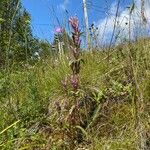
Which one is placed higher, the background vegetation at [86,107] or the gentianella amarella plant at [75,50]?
the gentianella amarella plant at [75,50]

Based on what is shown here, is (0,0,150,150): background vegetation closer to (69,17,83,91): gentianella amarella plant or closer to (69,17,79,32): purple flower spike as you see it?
(69,17,83,91): gentianella amarella plant

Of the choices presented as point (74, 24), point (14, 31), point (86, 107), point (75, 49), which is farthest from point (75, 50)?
point (14, 31)

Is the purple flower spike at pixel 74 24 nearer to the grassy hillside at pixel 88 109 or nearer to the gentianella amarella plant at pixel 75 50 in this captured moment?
the gentianella amarella plant at pixel 75 50

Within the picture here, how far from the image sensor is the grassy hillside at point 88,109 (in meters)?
3.87

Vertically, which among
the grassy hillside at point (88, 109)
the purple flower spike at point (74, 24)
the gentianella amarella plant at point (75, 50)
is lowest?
the grassy hillside at point (88, 109)

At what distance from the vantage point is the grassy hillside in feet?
12.7

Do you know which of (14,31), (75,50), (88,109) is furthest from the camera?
(14,31)

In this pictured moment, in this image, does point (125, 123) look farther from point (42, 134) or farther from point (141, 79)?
point (42, 134)

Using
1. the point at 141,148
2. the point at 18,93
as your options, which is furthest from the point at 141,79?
the point at 18,93

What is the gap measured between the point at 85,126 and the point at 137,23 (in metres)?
1.26

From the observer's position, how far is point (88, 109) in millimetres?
4434

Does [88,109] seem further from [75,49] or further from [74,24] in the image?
[74,24]

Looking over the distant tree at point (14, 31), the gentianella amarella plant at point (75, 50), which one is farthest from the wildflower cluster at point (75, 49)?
the distant tree at point (14, 31)

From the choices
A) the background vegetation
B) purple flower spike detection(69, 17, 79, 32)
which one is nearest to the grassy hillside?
the background vegetation
